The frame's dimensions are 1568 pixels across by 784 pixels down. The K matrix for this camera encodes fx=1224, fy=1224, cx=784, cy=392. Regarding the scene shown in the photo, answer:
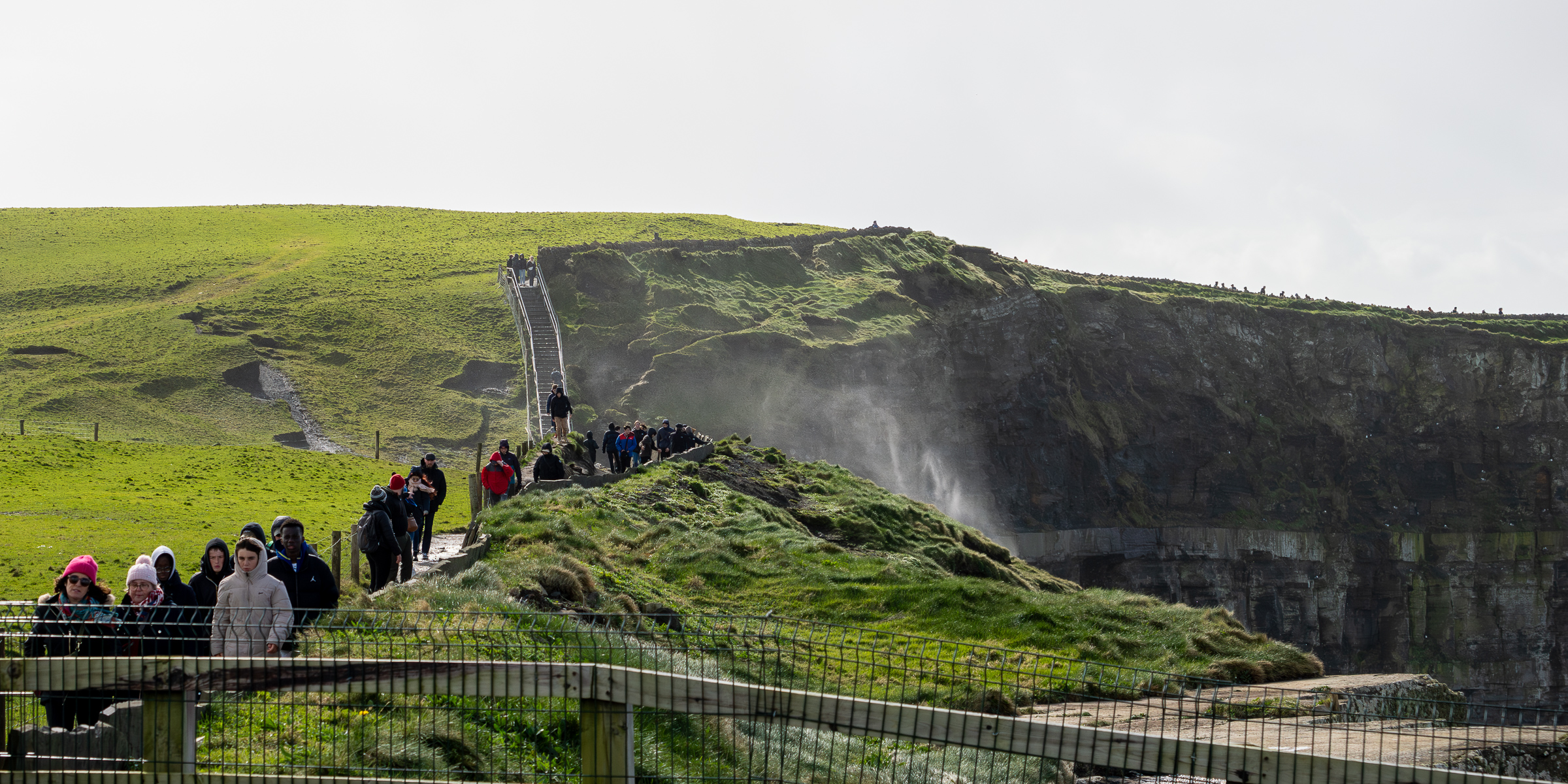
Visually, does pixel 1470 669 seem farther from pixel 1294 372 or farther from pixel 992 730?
pixel 992 730

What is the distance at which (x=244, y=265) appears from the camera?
8050cm

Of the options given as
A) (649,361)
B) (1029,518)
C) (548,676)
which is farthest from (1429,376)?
(548,676)

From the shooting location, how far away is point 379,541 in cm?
1423

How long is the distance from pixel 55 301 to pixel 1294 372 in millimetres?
78362

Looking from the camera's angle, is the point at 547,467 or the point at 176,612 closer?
the point at 176,612

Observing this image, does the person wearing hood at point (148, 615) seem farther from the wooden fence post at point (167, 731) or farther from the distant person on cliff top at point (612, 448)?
the distant person on cliff top at point (612, 448)

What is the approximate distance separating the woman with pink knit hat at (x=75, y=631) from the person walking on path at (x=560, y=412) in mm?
27081

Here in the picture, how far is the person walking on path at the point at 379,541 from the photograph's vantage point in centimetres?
1415

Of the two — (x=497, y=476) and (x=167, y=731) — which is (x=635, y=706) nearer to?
(x=167, y=731)

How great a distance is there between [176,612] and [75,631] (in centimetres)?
93

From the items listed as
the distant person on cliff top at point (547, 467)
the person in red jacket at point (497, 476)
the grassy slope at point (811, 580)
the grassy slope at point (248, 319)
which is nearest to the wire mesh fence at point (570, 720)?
the grassy slope at point (811, 580)

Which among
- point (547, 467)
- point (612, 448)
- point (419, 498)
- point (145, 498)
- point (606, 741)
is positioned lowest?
point (145, 498)

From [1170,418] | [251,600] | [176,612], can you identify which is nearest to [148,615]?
[251,600]

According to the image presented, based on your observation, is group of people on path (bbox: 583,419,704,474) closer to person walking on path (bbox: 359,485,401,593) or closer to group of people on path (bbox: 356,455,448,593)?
group of people on path (bbox: 356,455,448,593)
